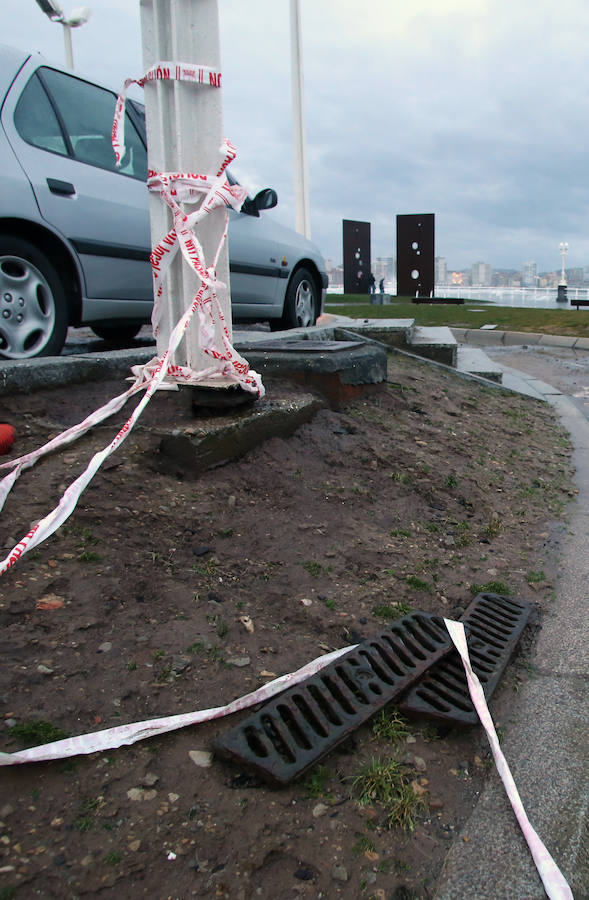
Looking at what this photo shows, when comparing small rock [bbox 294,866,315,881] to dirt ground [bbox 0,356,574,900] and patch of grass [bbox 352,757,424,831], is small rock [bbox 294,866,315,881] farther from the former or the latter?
patch of grass [bbox 352,757,424,831]

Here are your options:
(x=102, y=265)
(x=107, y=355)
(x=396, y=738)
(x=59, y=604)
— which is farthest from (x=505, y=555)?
(x=102, y=265)

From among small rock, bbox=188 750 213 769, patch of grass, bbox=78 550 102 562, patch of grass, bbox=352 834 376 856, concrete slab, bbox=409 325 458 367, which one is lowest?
patch of grass, bbox=352 834 376 856

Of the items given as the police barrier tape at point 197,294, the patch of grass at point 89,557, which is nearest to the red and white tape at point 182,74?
the police barrier tape at point 197,294

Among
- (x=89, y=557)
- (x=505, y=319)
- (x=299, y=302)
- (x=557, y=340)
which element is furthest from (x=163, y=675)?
(x=505, y=319)

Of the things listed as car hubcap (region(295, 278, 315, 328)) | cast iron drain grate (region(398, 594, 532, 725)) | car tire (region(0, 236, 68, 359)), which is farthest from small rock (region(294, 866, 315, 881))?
car hubcap (region(295, 278, 315, 328))

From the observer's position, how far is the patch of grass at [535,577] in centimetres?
289

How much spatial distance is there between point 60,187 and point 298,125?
18777mm

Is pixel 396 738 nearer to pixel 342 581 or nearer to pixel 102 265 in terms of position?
pixel 342 581

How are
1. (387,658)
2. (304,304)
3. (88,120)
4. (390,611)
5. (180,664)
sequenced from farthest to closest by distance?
(304,304) < (88,120) < (390,611) < (387,658) < (180,664)

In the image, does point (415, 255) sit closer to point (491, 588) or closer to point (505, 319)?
point (505, 319)

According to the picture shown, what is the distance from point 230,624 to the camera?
225cm

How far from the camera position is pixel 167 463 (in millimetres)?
3182

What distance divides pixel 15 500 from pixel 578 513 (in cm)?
287

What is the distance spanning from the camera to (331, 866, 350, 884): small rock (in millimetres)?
1403
